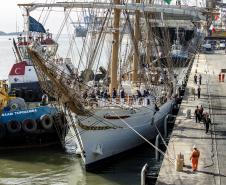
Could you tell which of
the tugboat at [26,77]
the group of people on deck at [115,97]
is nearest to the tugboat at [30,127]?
the group of people on deck at [115,97]

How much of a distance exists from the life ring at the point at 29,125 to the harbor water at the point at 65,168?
1306 mm

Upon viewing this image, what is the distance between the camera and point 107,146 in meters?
27.9

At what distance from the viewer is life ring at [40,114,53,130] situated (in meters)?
31.6

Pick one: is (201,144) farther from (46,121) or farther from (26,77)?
(26,77)

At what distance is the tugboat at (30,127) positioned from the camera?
31266mm

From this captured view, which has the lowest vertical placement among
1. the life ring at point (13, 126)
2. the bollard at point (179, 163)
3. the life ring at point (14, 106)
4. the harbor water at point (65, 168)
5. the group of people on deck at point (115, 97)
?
the harbor water at point (65, 168)

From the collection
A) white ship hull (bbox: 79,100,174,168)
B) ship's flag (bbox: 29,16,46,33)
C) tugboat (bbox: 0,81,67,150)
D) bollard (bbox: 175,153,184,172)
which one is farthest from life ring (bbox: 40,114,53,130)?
ship's flag (bbox: 29,16,46,33)

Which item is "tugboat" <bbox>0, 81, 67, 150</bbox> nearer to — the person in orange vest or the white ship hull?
the white ship hull

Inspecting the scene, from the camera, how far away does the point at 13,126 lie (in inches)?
1232

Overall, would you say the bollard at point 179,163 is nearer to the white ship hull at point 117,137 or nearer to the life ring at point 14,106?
the white ship hull at point 117,137

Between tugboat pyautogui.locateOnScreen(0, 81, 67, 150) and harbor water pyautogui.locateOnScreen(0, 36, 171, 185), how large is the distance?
704 millimetres

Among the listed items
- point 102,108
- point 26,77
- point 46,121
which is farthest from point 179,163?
point 26,77

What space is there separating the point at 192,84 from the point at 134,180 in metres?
24.1

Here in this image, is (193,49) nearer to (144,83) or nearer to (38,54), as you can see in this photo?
(144,83)
